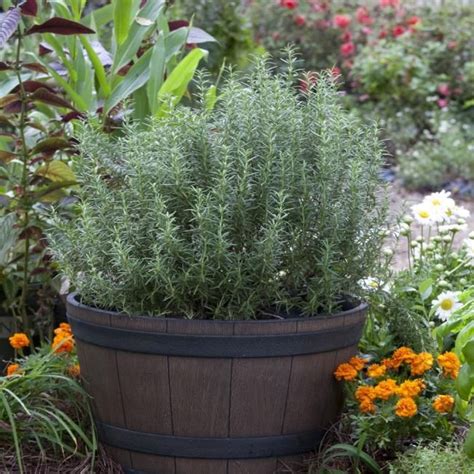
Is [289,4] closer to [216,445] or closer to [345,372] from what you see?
[345,372]

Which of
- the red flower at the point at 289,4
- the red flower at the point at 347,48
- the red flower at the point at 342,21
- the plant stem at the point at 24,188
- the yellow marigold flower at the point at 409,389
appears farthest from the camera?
the red flower at the point at 289,4

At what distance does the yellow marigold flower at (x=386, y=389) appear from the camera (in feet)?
8.18

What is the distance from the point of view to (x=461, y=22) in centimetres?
1155

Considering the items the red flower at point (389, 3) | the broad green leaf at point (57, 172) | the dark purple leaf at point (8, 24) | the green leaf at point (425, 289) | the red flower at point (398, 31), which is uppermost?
the dark purple leaf at point (8, 24)

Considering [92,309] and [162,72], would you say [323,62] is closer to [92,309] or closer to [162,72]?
[162,72]

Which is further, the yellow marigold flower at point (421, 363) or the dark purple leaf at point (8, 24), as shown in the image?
the dark purple leaf at point (8, 24)

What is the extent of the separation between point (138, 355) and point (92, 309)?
0.63 ft

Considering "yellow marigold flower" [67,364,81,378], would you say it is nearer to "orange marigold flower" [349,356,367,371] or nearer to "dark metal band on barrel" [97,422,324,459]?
"dark metal band on barrel" [97,422,324,459]

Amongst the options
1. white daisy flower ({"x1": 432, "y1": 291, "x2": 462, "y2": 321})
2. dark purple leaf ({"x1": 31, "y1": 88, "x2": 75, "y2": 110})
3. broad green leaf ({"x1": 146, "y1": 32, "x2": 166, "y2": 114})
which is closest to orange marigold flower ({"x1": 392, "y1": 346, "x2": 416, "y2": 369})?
white daisy flower ({"x1": 432, "y1": 291, "x2": 462, "y2": 321})

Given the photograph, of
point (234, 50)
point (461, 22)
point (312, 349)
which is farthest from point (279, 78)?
point (461, 22)

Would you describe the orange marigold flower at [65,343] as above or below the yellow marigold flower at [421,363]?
below

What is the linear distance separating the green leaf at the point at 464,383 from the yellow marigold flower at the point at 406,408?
126 mm

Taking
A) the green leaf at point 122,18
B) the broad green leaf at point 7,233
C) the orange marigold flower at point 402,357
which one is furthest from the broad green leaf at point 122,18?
the orange marigold flower at point 402,357

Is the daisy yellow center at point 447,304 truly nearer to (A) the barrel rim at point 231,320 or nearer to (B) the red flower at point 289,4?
(A) the barrel rim at point 231,320
